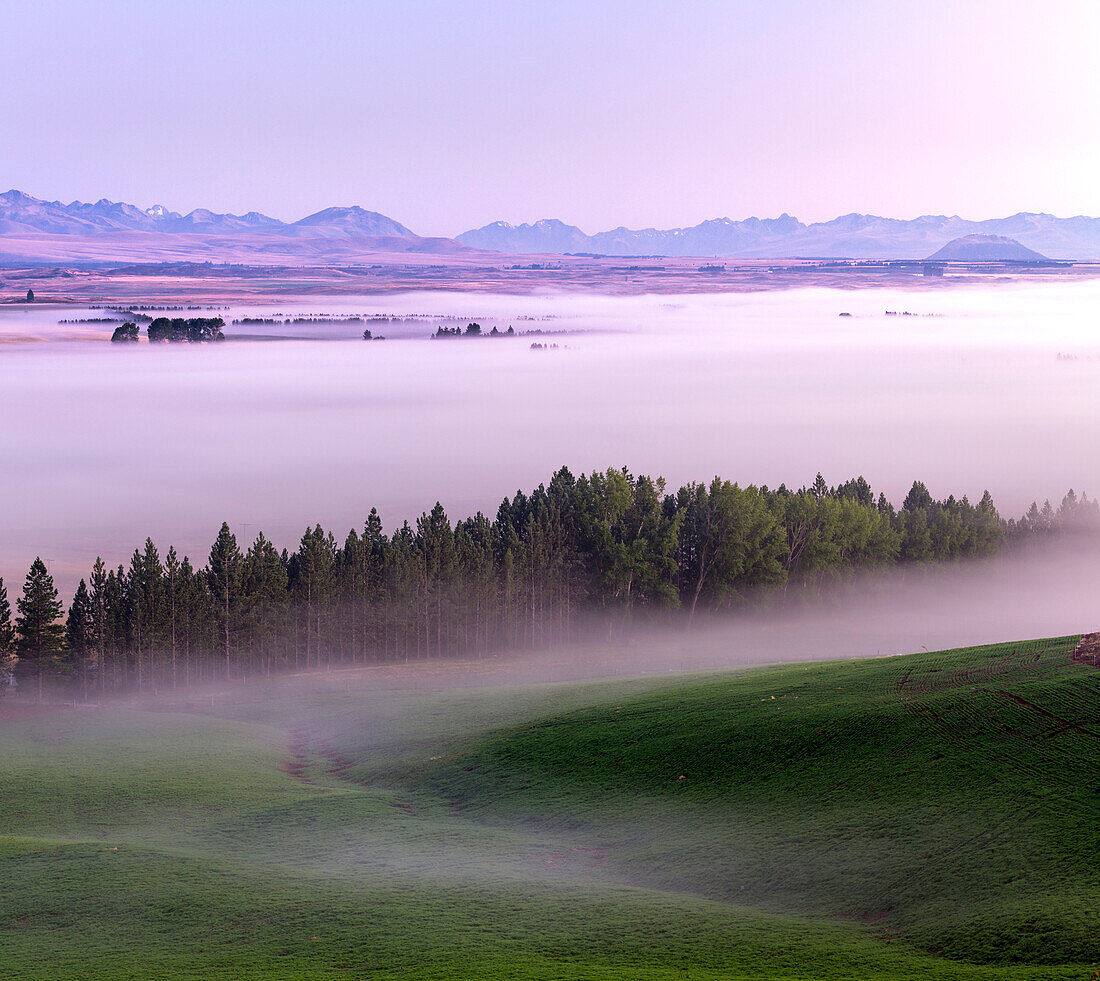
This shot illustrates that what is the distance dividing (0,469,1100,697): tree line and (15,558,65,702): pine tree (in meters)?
0.17

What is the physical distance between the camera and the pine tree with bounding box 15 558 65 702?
342ft

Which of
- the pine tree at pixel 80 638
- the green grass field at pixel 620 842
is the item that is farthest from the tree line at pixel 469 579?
the green grass field at pixel 620 842

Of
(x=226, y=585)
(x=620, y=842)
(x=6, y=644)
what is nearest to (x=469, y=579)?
(x=226, y=585)

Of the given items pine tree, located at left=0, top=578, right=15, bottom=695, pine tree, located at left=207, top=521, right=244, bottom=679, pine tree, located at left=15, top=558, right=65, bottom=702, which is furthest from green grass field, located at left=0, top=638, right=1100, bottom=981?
pine tree, located at left=207, top=521, right=244, bottom=679

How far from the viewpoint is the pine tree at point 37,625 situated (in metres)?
104

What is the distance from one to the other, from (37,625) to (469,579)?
4484cm

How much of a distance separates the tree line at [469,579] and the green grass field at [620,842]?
37868mm

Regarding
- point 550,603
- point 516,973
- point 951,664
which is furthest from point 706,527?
point 516,973

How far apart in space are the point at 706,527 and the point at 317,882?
333 feet

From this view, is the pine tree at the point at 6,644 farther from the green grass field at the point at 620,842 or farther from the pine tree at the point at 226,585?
the green grass field at the point at 620,842

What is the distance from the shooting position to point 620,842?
4778 centimetres

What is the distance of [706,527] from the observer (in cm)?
13988

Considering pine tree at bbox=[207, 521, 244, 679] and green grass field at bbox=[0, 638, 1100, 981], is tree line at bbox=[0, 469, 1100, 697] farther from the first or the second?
green grass field at bbox=[0, 638, 1100, 981]

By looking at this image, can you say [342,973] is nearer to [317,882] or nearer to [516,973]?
[516,973]
